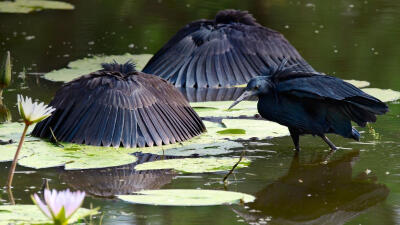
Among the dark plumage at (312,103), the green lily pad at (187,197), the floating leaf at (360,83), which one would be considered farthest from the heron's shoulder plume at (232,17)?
the green lily pad at (187,197)

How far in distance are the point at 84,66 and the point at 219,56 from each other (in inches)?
61.3

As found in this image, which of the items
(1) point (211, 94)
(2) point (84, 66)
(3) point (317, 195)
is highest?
(3) point (317, 195)

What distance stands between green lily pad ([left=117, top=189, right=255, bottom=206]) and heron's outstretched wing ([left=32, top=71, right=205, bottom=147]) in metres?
1.29

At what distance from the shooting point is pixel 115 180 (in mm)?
5336

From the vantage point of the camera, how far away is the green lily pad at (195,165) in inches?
214

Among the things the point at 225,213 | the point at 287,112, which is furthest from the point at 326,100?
the point at 225,213

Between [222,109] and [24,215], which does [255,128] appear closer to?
[222,109]

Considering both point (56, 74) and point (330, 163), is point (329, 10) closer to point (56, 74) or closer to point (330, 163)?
point (56, 74)

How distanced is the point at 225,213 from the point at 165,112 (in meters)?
1.86

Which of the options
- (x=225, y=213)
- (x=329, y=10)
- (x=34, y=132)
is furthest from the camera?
(x=329, y=10)

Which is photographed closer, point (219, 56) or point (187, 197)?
point (187, 197)

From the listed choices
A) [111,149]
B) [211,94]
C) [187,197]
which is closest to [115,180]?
[111,149]

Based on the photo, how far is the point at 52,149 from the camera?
19.3 feet

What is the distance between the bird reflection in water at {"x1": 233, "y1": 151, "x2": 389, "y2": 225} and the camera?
468 cm
